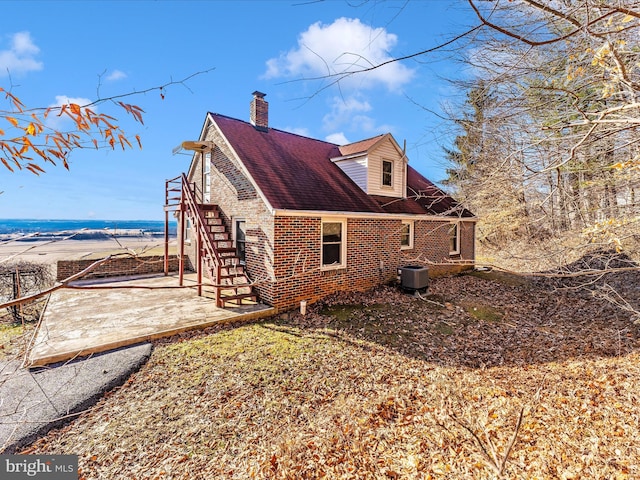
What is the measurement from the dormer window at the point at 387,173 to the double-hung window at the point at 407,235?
1885 mm

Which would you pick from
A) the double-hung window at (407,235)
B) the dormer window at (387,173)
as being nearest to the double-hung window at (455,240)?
the double-hung window at (407,235)

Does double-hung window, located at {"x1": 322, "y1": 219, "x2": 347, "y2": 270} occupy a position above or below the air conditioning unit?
above

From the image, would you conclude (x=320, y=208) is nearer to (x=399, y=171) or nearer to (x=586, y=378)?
(x=399, y=171)

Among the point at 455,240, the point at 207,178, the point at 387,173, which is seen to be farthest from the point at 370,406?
the point at 455,240

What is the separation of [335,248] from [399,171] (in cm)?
542

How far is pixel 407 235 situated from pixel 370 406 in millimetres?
8739

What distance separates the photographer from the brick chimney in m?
12.8

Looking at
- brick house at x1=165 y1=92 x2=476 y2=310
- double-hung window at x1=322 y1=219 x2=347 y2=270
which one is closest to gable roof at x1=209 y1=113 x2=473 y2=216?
brick house at x1=165 y1=92 x2=476 y2=310

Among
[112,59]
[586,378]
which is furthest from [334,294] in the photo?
[112,59]

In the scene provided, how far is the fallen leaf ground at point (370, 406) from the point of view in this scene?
3.39 m

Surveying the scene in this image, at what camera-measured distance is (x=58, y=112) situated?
1889mm

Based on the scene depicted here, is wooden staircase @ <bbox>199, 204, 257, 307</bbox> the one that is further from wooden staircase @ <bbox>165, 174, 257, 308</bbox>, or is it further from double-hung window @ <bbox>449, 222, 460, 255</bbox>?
double-hung window @ <bbox>449, 222, 460, 255</bbox>

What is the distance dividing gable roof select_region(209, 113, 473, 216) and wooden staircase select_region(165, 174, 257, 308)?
2355mm

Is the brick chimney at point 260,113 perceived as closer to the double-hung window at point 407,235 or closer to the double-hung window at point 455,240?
the double-hung window at point 407,235
